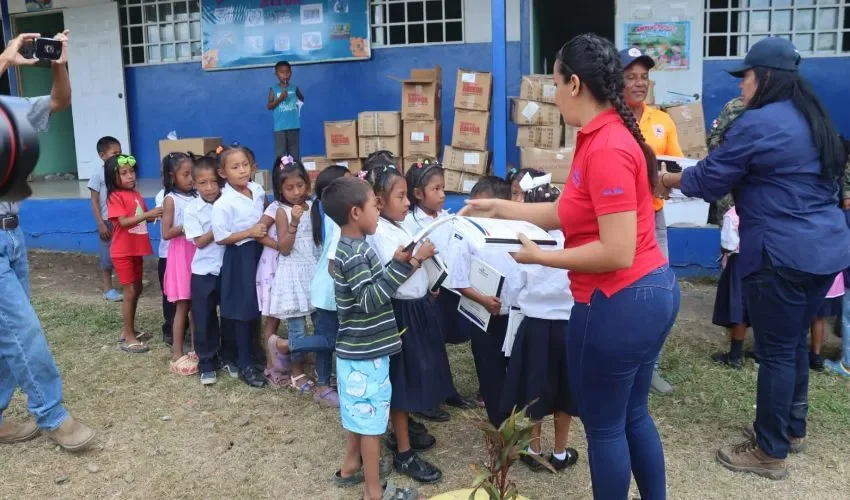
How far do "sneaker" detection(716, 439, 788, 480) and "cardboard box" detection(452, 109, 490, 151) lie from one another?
14.9 feet

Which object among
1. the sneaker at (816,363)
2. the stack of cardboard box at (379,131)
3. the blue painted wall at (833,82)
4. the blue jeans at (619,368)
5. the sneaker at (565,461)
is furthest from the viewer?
the stack of cardboard box at (379,131)

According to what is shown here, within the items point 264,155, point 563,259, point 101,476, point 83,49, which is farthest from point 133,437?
point 83,49

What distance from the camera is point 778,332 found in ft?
9.75

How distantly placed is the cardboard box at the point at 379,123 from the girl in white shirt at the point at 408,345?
4604 millimetres

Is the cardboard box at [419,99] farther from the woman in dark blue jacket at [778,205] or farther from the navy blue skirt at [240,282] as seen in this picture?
the woman in dark blue jacket at [778,205]

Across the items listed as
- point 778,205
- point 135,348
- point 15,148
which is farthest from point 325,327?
point 15,148

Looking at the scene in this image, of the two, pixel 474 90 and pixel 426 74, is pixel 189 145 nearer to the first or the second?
pixel 426 74

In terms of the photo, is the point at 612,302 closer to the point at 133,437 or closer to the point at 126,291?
the point at 133,437

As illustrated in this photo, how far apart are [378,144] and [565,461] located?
509 cm

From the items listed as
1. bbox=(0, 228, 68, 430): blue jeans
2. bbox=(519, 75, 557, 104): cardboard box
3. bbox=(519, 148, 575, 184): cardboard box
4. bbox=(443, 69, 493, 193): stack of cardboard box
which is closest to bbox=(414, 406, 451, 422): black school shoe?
bbox=(0, 228, 68, 430): blue jeans

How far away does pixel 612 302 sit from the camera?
2.13 metres

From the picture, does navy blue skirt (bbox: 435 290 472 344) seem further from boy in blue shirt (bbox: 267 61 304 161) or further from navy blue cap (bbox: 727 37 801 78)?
boy in blue shirt (bbox: 267 61 304 161)

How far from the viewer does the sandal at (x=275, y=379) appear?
4121mm

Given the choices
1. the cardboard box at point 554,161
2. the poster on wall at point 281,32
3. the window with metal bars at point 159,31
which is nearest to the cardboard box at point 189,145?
the poster on wall at point 281,32
